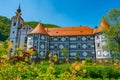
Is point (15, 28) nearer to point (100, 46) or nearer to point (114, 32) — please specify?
point (100, 46)

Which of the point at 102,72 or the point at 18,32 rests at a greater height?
the point at 18,32

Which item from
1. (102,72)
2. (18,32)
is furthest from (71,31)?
(102,72)

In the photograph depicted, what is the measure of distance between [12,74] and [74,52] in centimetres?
4525

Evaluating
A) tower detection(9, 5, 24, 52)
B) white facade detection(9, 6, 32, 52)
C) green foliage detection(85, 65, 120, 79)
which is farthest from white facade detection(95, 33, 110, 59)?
green foliage detection(85, 65, 120, 79)

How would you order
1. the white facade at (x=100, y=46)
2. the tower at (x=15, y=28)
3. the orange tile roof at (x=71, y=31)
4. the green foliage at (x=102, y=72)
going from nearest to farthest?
the green foliage at (x=102, y=72)
the white facade at (x=100, y=46)
the orange tile roof at (x=71, y=31)
the tower at (x=15, y=28)

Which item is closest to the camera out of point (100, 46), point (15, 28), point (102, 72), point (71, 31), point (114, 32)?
point (102, 72)

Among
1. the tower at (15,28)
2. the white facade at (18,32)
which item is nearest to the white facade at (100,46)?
the white facade at (18,32)

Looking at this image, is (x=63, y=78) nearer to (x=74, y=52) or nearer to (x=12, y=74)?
(x=12, y=74)

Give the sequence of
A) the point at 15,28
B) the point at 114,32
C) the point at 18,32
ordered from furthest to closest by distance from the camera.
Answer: the point at 15,28, the point at 18,32, the point at 114,32

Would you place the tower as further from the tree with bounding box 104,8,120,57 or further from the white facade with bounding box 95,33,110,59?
the tree with bounding box 104,8,120,57

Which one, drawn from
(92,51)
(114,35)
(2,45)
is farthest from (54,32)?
(2,45)

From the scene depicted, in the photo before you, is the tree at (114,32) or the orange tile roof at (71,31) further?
the orange tile roof at (71,31)

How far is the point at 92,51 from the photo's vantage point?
159 ft

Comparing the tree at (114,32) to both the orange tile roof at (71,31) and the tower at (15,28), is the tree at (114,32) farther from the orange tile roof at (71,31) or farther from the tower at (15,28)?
the tower at (15,28)
